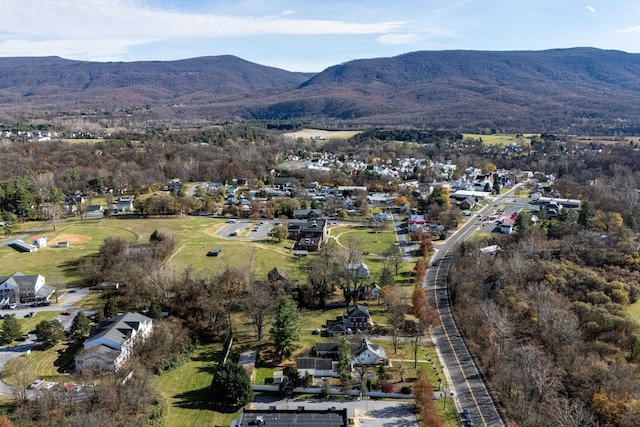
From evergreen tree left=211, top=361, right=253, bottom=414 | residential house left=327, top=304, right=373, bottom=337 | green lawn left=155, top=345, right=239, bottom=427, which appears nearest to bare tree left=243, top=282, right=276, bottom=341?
green lawn left=155, top=345, right=239, bottom=427

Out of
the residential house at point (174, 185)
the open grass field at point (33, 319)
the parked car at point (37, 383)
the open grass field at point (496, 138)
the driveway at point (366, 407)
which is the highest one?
the open grass field at point (496, 138)

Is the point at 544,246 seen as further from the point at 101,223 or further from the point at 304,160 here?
the point at 304,160

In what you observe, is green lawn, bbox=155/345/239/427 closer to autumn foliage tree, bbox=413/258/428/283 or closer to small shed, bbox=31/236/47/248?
autumn foliage tree, bbox=413/258/428/283

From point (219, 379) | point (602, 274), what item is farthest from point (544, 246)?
point (219, 379)

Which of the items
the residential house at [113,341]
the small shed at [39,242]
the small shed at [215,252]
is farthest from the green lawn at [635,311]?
the small shed at [39,242]

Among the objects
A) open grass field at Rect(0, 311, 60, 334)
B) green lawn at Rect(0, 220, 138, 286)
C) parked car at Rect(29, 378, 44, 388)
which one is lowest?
open grass field at Rect(0, 311, 60, 334)

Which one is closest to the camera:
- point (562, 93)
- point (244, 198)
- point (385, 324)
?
point (385, 324)

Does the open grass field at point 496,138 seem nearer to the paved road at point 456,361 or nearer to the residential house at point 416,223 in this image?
the residential house at point 416,223
